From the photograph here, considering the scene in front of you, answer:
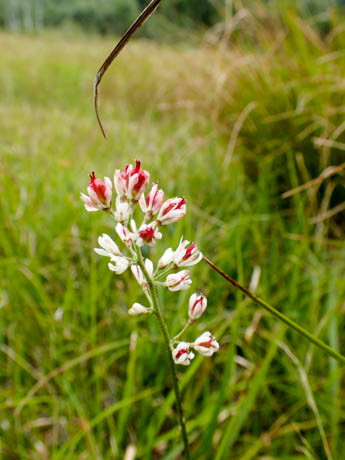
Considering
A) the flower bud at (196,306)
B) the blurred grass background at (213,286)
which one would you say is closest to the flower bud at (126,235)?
the flower bud at (196,306)

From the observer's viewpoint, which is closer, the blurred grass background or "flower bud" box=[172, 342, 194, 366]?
"flower bud" box=[172, 342, 194, 366]

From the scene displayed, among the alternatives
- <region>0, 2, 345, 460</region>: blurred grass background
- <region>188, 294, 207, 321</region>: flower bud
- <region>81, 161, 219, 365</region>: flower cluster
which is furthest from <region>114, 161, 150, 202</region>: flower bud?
<region>0, 2, 345, 460</region>: blurred grass background

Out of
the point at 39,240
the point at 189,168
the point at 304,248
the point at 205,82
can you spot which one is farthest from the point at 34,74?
the point at 304,248

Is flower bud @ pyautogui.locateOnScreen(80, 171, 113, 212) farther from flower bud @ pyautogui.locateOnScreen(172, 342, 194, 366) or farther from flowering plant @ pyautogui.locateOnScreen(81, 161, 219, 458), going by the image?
flower bud @ pyautogui.locateOnScreen(172, 342, 194, 366)

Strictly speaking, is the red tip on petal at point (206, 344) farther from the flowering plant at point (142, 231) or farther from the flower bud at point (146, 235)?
the flower bud at point (146, 235)

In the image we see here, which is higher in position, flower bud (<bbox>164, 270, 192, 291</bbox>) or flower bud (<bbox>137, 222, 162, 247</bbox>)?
flower bud (<bbox>137, 222, 162, 247</bbox>)

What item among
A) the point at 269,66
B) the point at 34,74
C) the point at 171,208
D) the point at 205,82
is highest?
the point at 171,208

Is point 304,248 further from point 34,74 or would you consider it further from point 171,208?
point 34,74

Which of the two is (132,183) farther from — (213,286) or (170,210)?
(213,286)
